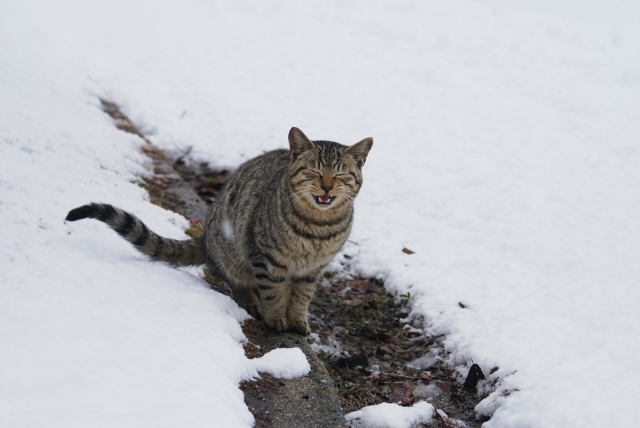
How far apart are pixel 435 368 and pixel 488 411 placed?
27.0 inches

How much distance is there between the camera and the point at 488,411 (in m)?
3.87

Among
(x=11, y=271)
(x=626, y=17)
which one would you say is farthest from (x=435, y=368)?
(x=626, y=17)

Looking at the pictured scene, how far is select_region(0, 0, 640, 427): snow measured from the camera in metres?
2.95

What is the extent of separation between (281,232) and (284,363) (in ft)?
3.12

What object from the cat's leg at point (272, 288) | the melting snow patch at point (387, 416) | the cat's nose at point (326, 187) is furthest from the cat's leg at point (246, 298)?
the melting snow patch at point (387, 416)

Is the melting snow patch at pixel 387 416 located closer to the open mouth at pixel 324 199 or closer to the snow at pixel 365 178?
the snow at pixel 365 178

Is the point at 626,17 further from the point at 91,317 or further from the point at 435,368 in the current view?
the point at 91,317

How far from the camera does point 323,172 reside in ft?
13.4

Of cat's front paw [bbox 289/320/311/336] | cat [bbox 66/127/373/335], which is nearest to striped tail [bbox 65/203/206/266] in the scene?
cat [bbox 66/127/373/335]

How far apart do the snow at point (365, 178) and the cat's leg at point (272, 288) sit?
0.85 ft

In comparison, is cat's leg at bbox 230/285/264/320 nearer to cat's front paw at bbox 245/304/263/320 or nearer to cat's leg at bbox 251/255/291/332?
cat's front paw at bbox 245/304/263/320

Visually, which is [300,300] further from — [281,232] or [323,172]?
[323,172]

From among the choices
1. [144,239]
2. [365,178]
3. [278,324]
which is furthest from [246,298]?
[365,178]

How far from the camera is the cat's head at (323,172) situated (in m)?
4.08
